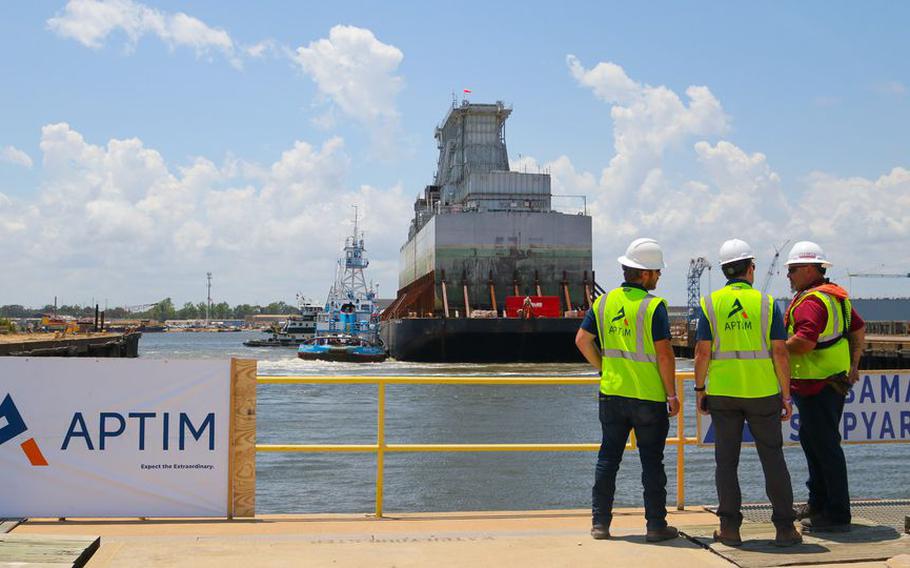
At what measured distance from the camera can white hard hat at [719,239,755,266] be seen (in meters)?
5.00

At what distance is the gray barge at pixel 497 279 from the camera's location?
147 feet

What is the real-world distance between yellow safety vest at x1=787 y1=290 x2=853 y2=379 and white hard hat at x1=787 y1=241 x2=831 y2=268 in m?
0.20

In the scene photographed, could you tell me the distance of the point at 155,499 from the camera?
18.7 feet

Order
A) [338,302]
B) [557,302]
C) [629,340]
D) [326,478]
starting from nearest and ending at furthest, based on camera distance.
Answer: [629,340]
[326,478]
[557,302]
[338,302]

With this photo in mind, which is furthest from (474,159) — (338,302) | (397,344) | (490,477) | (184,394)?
(184,394)

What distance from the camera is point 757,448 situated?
4.82 metres

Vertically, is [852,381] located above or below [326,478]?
above

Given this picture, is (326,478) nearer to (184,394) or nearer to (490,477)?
(490,477)

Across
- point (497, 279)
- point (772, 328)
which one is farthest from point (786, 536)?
point (497, 279)

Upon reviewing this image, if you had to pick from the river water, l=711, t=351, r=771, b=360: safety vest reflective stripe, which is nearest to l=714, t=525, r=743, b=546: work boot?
l=711, t=351, r=771, b=360: safety vest reflective stripe

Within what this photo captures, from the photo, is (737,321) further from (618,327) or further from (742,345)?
(618,327)

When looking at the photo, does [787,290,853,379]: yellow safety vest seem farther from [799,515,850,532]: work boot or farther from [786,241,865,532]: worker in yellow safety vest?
[799,515,850,532]: work boot

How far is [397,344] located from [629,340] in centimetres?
4536

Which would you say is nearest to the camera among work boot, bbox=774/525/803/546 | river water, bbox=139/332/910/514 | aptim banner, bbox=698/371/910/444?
work boot, bbox=774/525/803/546
